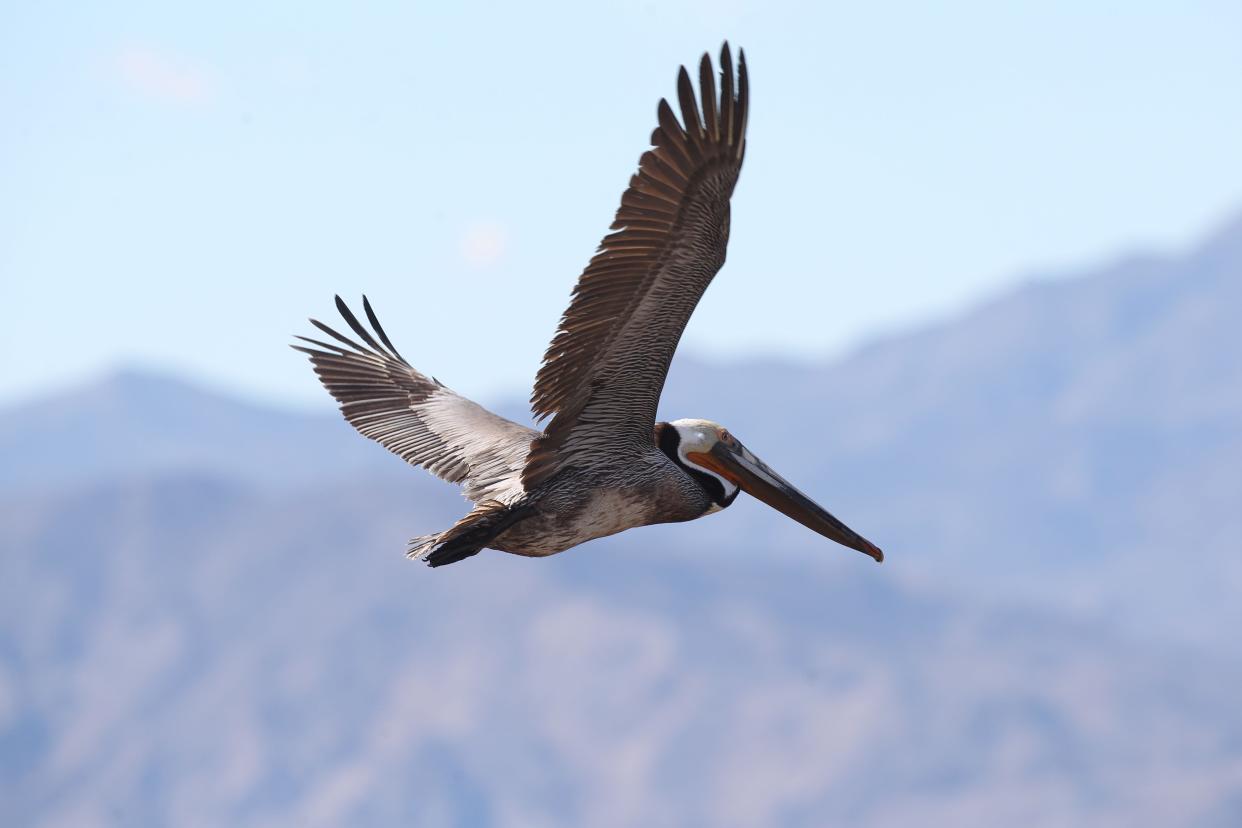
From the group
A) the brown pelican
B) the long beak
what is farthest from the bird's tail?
the long beak

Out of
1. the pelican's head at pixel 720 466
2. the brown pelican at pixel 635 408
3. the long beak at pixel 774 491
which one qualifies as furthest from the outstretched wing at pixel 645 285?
the long beak at pixel 774 491

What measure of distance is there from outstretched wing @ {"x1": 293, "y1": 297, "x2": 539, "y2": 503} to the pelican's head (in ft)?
3.50

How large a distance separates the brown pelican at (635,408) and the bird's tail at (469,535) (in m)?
0.01

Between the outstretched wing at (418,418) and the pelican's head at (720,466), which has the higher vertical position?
the outstretched wing at (418,418)

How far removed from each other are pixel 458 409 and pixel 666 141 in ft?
15.3

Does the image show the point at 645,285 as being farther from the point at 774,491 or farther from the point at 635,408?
the point at 774,491

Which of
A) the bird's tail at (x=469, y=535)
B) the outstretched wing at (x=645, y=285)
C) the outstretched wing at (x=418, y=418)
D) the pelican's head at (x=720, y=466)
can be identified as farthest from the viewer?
the outstretched wing at (x=418, y=418)

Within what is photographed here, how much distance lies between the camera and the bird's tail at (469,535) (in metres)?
11.3

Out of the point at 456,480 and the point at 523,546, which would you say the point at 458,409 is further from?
the point at 523,546

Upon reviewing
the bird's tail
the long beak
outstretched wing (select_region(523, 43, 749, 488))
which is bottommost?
the bird's tail

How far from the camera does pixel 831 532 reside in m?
12.1

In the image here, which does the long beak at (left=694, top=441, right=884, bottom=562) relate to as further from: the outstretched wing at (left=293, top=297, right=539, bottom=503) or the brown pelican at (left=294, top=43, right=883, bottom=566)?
the outstretched wing at (left=293, top=297, right=539, bottom=503)

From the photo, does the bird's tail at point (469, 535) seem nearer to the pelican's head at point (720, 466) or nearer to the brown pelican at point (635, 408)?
the brown pelican at point (635, 408)

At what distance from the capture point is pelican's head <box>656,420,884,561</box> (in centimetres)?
1234
